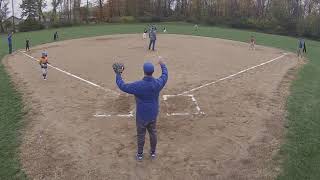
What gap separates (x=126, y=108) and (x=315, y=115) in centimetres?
605

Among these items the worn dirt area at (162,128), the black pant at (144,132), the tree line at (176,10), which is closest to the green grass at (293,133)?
the worn dirt area at (162,128)

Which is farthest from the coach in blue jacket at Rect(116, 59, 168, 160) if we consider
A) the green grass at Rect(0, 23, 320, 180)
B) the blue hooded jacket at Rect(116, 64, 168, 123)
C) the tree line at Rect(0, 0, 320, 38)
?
the tree line at Rect(0, 0, 320, 38)

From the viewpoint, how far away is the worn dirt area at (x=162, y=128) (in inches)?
340

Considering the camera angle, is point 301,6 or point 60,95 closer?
point 60,95

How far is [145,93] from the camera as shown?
8242 mm

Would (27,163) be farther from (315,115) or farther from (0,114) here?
(315,115)

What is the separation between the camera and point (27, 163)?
8.81 metres

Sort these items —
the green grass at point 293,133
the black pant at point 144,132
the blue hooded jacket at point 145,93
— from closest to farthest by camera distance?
the blue hooded jacket at point 145,93 → the black pant at point 144,132 → the green grass at point 293,133

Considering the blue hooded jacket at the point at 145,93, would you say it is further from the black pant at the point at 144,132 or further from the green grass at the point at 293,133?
the green grass at the point at 293,133

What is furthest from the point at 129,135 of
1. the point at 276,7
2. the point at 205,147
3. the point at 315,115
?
the point at 276,7

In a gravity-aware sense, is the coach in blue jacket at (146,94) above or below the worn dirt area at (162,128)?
above

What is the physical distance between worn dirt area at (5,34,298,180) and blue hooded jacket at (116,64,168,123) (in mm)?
1172

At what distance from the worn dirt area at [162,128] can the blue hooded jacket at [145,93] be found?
3.85 ft

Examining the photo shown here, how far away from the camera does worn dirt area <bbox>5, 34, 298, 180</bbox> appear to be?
863 cm
